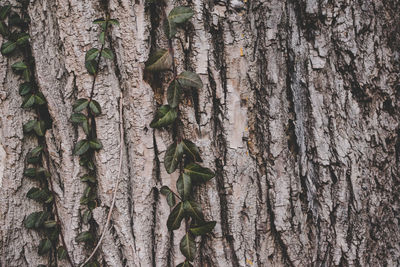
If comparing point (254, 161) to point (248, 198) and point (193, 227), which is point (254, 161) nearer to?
point (248, 198)

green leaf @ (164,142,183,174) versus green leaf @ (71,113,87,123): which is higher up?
green leaf @ (71,113,87,123)

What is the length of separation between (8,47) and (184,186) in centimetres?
83

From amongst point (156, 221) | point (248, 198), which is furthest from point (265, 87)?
point (156, 221)

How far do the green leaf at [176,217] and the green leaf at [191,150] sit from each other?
0.18 m

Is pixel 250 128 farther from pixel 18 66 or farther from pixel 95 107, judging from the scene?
pixel 18 66

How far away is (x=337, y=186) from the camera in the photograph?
3.51ft

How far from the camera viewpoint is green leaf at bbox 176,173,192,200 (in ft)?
3.36

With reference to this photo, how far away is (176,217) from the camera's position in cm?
104

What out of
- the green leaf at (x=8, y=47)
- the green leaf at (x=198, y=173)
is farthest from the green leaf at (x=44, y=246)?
the green leaf at (x=8, y=47)

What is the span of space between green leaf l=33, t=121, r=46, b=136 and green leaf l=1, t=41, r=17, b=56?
0.91ft

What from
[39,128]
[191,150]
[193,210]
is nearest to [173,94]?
[191,150]

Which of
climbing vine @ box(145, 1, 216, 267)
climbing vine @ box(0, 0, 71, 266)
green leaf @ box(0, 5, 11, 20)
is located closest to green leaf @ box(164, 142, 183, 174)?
climbing vine @ box(145, 1, 216, 267)

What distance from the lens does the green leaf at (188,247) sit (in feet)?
3.43

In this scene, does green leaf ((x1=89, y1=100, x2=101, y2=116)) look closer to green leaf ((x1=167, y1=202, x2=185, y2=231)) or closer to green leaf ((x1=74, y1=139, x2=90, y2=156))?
green leaf ((x1=74, y1=139, x2=90, y2=156))
